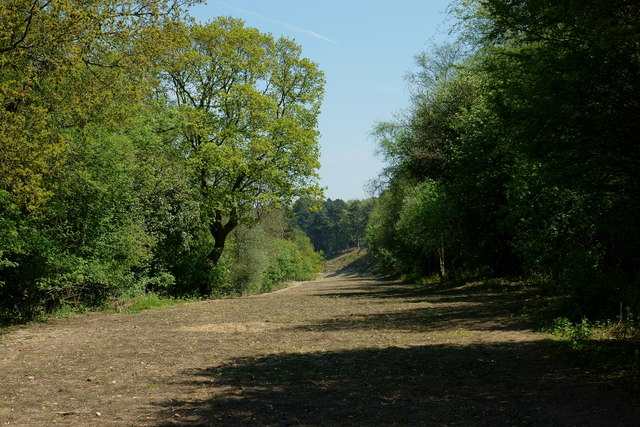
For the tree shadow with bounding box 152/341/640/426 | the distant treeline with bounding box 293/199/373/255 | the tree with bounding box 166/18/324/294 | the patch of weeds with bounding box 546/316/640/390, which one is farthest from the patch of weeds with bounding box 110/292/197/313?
the distant treeline with bounding box 293/199/373/255

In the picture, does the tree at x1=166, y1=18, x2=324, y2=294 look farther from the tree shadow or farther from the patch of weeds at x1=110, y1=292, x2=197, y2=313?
the tree shadow

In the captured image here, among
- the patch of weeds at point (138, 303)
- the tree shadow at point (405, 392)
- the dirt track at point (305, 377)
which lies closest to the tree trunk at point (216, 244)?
the patch of weeds at point (138, 303)

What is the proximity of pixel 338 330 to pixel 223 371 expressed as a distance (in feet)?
17.5

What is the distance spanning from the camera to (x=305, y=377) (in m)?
8.40

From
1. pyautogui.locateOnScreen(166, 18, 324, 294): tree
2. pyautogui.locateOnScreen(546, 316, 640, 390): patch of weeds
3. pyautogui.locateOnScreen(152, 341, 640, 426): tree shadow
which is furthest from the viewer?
pyautogui.locateOnScreen(166, 18, 324, 294): tree

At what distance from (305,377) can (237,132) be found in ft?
68.6

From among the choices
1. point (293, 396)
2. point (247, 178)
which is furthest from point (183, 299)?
point (293, 396)

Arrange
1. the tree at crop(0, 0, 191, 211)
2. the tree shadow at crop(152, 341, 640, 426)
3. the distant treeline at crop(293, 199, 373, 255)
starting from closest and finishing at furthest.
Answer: the tree shadow at crop(152, 341, 640, 426), the tree at crop(0, 0, 191, 211), the distant treeline at crop(293, 199, 373, 255)

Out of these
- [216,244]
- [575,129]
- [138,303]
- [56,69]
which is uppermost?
[56,69]

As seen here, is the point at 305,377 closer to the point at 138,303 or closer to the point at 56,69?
the point at 56,69

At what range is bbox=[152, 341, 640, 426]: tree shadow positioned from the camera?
601 centimetres

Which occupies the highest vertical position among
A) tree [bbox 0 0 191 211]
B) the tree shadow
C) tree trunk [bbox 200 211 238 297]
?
tree [bbox 0 0 191 211]

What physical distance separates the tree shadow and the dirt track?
19mm

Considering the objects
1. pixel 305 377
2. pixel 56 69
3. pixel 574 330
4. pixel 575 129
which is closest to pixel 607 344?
pixel 574 330
